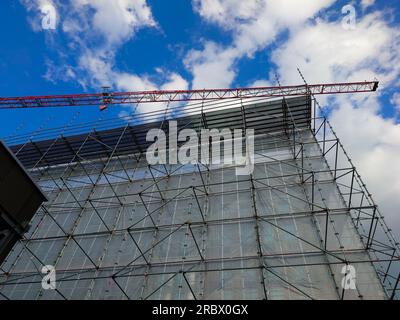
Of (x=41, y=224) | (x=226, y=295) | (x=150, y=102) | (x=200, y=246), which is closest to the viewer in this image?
(x=226, y=295)

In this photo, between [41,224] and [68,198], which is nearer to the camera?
[41,224]

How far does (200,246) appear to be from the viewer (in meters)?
13.9

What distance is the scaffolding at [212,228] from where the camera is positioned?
1209cm

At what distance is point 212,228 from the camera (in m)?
14.6

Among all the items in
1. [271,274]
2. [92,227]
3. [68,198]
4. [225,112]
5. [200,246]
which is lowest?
[271,274]

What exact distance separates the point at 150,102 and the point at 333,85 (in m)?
16.8

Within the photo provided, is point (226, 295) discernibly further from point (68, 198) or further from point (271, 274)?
point (68, 198)

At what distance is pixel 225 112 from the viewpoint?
19219 mm

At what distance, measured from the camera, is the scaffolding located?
1209 centimetres
